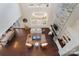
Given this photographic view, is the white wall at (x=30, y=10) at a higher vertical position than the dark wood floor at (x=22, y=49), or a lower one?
higher

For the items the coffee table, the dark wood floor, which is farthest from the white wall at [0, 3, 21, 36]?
the coffee table

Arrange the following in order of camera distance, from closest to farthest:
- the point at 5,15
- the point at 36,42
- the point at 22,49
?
the point at 5,15, the point at 22,49, the point at 36,42

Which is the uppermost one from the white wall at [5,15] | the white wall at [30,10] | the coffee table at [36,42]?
the white wall at [5,15]

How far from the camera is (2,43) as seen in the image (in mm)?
2318

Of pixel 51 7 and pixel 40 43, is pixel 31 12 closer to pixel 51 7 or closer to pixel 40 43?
pixel 51 7

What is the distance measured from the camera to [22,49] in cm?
235

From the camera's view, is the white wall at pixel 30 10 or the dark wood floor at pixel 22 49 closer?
the dark wood floor at pixel 22 49

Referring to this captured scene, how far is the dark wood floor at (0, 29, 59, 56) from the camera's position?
215 centimetres

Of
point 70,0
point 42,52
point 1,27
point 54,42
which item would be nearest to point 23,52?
point 42,52

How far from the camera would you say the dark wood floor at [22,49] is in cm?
215

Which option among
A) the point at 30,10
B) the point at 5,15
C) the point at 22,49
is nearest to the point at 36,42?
the point at 22,49

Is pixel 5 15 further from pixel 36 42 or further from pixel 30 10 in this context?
pixel 36 42

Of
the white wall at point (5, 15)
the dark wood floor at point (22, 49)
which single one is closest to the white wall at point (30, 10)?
the dark wood floor at point (22, 49)

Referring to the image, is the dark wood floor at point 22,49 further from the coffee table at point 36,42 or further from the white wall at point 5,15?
the white wall at point 5,15
